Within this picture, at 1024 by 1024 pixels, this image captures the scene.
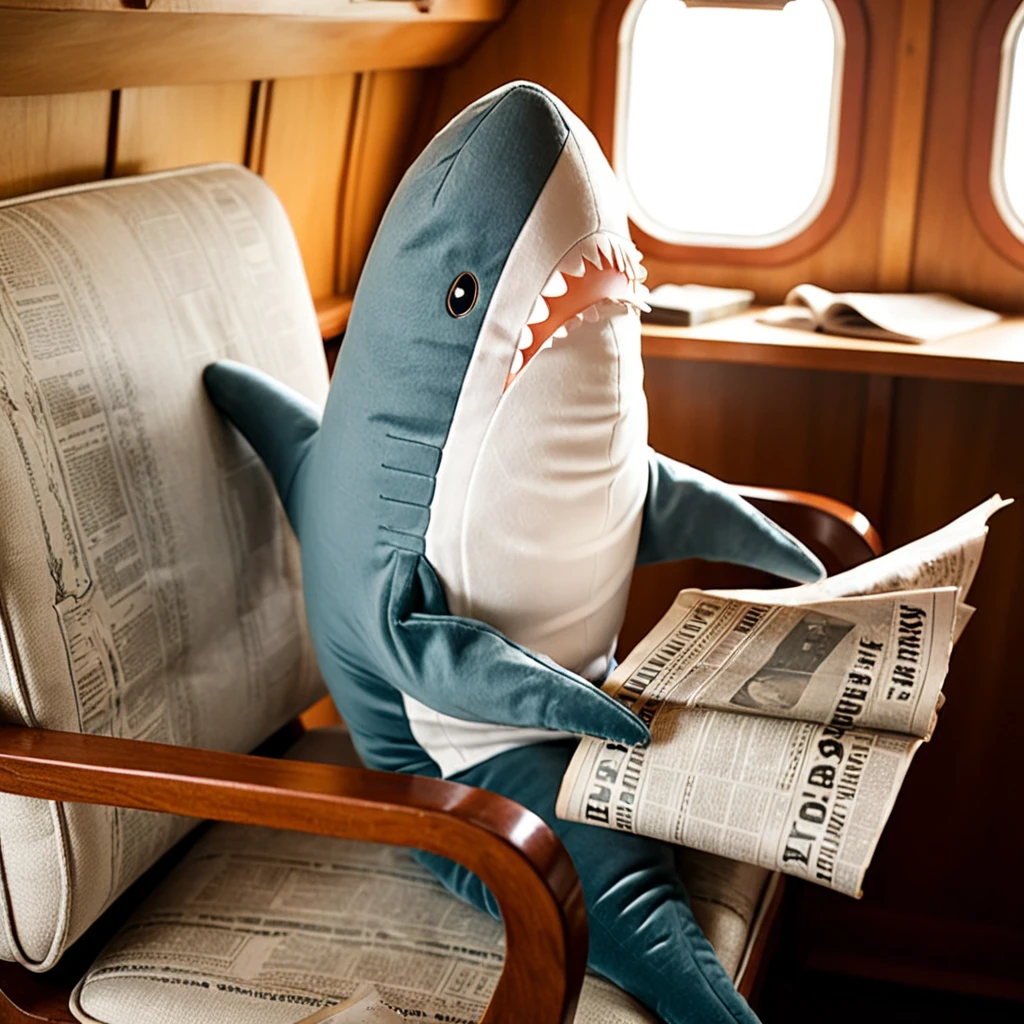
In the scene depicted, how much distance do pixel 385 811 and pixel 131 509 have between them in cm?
41

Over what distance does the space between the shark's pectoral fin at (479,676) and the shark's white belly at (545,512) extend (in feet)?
0.06

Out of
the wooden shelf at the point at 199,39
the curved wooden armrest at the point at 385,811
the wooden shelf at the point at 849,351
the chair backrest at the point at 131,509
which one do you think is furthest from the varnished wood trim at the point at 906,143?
the curved wooden armrest at the point at 385,811

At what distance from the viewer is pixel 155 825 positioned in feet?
3.67

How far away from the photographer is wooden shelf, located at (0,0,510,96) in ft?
3.16

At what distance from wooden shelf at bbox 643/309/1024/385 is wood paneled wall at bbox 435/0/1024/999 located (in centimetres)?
6

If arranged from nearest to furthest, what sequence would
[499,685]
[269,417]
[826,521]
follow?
[499,685] → [269,417] → [826,521]

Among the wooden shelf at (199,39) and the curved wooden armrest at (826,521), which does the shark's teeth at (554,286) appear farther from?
the curved wooden armrest at (826,521)

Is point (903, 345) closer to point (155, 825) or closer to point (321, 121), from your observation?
point (321, 121)

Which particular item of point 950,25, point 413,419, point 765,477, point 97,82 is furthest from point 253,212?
point 950,25

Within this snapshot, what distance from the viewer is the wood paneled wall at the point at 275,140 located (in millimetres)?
1188

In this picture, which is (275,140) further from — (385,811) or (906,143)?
(385,811)

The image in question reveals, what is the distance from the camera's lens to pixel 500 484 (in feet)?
3.45

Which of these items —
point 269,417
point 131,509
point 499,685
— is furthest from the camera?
point 269,417

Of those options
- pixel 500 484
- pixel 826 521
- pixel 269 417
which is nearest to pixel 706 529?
pixel 826 521
